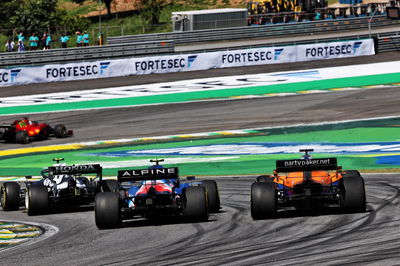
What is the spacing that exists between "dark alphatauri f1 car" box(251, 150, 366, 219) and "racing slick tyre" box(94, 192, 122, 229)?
8.57ft

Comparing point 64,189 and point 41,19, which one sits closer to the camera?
point 64,189

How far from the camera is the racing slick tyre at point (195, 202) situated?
1652 cm

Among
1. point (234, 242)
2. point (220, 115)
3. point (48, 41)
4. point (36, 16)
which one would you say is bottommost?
point (234, 242)

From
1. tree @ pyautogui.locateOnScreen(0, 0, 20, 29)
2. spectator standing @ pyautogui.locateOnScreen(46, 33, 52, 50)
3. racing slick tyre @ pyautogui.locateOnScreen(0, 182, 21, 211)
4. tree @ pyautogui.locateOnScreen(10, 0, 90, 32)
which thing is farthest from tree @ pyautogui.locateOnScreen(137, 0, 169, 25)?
racing slick tyre @ pyautogui.locateOnScreen(0, 182, 21, 211)

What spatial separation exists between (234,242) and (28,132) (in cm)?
2340

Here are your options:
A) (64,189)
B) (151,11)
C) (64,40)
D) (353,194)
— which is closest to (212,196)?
(353,194)

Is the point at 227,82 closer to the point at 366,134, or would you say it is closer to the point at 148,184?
the point at 366,134

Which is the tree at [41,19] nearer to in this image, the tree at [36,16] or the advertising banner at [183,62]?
the tree at [36,16]

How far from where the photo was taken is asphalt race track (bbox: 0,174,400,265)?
42.2 feet

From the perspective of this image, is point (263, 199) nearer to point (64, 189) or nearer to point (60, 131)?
point (64, 189)

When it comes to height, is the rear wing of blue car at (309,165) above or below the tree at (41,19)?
below

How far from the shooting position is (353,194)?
16.6 metres

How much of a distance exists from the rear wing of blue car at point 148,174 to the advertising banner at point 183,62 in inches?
1336

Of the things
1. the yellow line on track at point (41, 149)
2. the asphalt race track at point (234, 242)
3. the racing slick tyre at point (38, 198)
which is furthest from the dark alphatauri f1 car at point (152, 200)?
the yellow line on track at point (41, 149)
